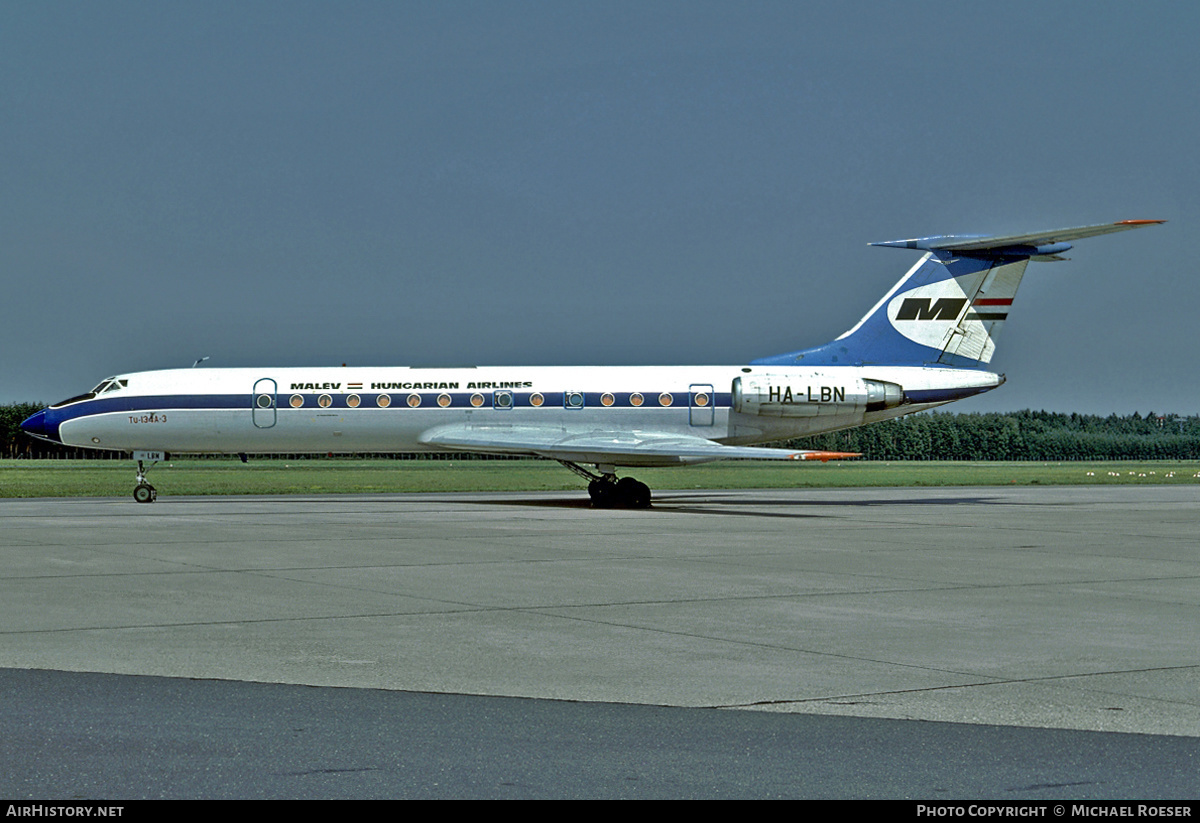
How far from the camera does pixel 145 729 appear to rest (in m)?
6.87

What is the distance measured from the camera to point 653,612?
39.0 feet

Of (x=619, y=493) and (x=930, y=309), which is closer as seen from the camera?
(x=619, y=493)

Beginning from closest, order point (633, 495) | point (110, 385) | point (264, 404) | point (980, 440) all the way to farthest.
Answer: point (633, 495)
point (264, 404)
point (110, 385)
point (980, 440)

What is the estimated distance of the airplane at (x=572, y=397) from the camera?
3244 cm

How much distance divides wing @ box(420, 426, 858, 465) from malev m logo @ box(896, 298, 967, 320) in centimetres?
572

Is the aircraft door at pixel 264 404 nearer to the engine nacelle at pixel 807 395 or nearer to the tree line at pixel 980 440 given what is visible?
the engine nacelle at pixel 807 395

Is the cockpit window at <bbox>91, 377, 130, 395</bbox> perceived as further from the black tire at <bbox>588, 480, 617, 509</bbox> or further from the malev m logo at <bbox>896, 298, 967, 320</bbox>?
the malev m logo at <bbox>896, 298, 967, 320</bbox>

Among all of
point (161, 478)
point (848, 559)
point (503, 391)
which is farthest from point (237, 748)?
point (161, 478)

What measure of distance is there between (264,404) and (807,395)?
13.5 metres

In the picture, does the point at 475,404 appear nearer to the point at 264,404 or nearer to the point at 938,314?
the point at 264,404

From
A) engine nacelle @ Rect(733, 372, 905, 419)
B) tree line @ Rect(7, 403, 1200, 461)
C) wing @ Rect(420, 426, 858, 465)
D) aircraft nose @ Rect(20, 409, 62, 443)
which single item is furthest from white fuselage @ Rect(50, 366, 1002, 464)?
tree line @ Rect(7, 403, 1200, 461)

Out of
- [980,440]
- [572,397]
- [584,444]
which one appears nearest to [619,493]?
[584,444]

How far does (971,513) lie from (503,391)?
1160cm

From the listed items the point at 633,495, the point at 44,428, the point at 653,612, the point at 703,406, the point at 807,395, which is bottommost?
the point at 653,612
